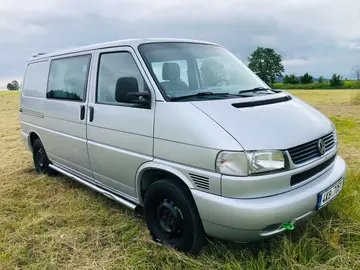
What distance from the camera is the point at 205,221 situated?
2.67 meters

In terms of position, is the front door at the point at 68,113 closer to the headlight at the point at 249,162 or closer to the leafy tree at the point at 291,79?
the headlight at the point at 249,162

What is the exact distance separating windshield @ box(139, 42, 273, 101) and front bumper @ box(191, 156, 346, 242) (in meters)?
1.04

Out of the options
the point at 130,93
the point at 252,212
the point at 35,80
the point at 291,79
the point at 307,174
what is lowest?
the point at 252,212

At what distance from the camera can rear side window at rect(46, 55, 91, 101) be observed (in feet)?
13.3

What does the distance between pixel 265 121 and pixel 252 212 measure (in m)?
0.75

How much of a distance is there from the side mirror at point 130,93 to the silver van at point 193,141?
0.03ft

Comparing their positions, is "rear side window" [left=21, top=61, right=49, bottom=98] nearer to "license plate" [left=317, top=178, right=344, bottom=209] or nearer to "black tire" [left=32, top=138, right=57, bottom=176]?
"black tire" [left=32, top=138, right=57, bottom=176]

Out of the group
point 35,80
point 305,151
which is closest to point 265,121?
point 305,151

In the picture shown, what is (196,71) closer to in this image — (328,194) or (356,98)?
(328,194)

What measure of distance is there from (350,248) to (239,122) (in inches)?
60.1

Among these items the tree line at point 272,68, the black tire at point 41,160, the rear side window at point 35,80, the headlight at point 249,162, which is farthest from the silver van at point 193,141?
the tree line at point 272,68

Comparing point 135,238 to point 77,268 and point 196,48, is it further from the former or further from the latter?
point 196,48

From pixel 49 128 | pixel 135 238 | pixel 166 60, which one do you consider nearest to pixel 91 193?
pixel 49 128

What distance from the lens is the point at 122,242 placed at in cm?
333
